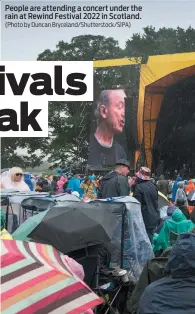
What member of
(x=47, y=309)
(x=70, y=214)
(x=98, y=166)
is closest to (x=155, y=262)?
(x=70, y=214)

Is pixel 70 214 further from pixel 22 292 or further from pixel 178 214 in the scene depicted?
pixel 178 214

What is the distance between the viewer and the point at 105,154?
58.4 feet

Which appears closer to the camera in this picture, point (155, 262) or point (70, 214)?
point (155, 262)

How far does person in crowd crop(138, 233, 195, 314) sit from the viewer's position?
2.03 meters

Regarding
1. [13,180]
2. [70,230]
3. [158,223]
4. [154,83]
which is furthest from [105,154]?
[70,230]

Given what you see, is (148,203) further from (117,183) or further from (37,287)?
(37,287)

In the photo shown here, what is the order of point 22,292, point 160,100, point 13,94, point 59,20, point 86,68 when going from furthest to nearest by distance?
point 160,100, point 59,20, point 86,68, point 13,94, point 22,292

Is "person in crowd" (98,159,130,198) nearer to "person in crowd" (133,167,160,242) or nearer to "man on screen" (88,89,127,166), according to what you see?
"person in crowd" (133,167,160,242)

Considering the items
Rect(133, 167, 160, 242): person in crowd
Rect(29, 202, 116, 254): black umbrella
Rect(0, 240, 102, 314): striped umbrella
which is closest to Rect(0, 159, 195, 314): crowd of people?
Rect(133, 167, 160, 242): person in crowd

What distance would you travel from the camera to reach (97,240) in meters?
3.16

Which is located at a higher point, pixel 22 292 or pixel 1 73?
pixel 1 73

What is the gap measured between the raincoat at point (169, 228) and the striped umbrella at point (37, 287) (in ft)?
9.32

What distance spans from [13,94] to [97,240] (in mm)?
1033

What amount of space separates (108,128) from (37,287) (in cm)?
1616
